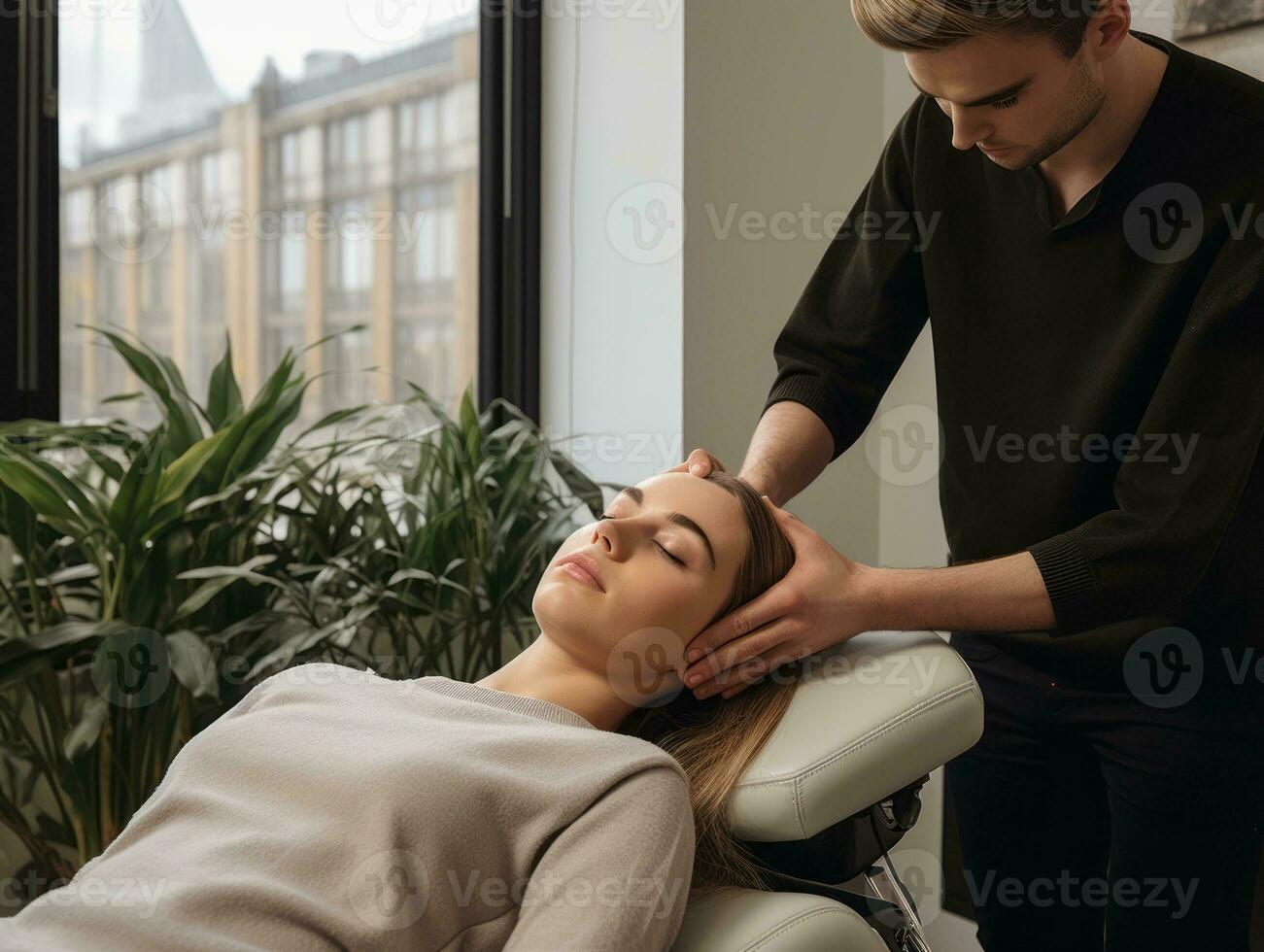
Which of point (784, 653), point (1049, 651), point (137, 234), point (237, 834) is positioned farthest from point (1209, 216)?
point (137, 234)

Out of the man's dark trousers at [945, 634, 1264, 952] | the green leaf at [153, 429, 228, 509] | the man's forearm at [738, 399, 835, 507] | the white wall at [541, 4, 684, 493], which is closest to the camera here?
the man's dark trousers at [945, 634, 1264, 952]

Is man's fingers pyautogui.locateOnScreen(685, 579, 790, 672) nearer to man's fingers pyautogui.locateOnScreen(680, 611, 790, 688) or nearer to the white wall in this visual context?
man's fingers pyautogui.locateOnScreen(680, 611, 790, 688)

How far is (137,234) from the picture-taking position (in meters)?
2.35

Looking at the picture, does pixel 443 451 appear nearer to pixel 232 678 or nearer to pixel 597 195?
pixel 232 678

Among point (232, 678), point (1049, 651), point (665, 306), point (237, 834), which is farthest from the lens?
point (665, 306)

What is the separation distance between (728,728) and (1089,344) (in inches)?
26.1

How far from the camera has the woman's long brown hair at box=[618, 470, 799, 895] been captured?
1229 mm

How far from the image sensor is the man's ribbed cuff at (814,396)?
163cm

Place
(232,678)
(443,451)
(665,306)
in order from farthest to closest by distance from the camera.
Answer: (665,306) → (443,451) → (232,678)


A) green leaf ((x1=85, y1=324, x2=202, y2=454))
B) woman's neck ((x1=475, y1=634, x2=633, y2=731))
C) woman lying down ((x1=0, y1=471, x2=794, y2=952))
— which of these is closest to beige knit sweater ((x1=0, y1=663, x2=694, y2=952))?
woman lying down ((x1=0, y1=471, x2=794, y2=952))

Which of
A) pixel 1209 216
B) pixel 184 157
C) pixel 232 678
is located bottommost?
pixel 232 678

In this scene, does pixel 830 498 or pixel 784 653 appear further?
pixel 830 498

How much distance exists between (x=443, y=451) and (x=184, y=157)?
0.87m

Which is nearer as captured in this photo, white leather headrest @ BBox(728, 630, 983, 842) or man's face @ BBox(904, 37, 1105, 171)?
white leather headrest @ BBox(728, 630, 983, 842)
